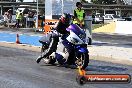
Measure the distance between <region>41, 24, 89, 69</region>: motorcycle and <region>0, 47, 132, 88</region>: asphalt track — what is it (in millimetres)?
298

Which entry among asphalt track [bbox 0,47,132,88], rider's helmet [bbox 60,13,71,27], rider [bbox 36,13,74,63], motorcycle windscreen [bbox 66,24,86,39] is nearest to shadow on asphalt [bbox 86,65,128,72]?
asphalt track [bbox 0,47,132,88]

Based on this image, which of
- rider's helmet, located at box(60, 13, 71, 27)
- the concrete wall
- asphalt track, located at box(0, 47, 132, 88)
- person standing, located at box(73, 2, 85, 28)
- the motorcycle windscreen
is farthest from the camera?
the concrete wall

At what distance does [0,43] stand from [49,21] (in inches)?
112

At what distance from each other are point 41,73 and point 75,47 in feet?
4.15

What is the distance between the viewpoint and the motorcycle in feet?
36.3

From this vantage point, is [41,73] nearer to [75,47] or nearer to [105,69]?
[75,47]

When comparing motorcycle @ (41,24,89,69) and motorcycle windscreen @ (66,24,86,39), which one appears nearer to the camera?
motorcycle @ (41,24,89,69)

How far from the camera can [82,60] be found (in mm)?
11148

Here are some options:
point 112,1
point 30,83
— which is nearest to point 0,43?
point 30,83

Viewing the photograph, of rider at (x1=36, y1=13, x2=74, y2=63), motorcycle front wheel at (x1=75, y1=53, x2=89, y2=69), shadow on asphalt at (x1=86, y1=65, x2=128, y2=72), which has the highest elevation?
rider at (x1=36, y1=13, x2=74, y2=63)

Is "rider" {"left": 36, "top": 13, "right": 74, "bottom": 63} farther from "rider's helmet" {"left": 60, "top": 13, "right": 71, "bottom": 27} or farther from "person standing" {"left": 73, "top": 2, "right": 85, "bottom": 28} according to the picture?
"person standing" {"left": 73, "top": 2, "right": 85, "bottom": 28}

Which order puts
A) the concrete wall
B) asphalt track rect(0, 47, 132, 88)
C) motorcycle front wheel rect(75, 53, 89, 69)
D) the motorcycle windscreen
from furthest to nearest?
the concrete wall, the motorcycle windscreen, motorcycle front wheel rect(75, 53, 89, 69), asphalt track rect(0, 47, 132, 88)

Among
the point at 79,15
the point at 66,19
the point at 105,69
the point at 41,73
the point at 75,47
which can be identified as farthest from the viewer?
the point at 79,15

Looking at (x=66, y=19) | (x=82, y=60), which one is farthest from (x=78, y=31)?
(x=82, y=60)
